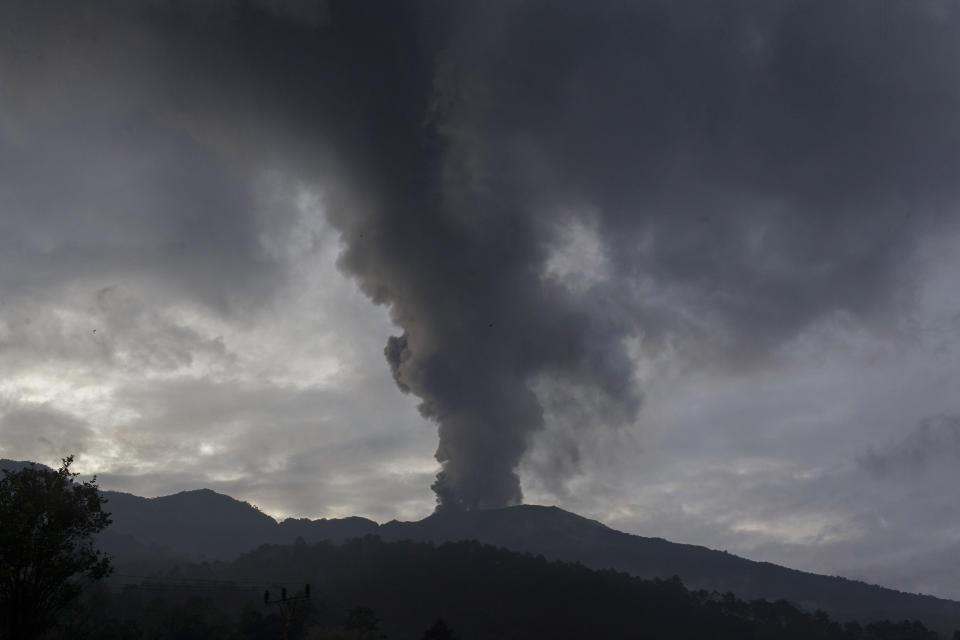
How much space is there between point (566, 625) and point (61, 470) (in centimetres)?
17373

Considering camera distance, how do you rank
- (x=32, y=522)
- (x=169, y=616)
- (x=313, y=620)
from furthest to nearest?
(x=313, y=620)
(x=169, y=616)
(x=32, y=522)

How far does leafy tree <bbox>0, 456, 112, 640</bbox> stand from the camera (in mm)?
31406

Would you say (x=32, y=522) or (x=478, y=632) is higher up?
(x=32, y=522)

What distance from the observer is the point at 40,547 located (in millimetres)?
31844

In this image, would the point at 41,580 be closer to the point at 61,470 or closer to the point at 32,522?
the point at 32,522

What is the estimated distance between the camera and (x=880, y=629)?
196 m

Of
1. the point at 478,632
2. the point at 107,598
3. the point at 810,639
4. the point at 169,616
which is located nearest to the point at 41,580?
the point at 169,616

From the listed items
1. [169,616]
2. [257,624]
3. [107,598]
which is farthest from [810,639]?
[107,598]

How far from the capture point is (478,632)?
180 meters

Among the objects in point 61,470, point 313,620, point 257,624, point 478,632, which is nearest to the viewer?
point 61,470

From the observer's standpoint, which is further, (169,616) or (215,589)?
(215,589)

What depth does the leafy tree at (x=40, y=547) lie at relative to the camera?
103 feet

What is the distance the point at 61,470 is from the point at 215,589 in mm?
188049

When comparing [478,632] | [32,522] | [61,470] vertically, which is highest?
[61,470]
